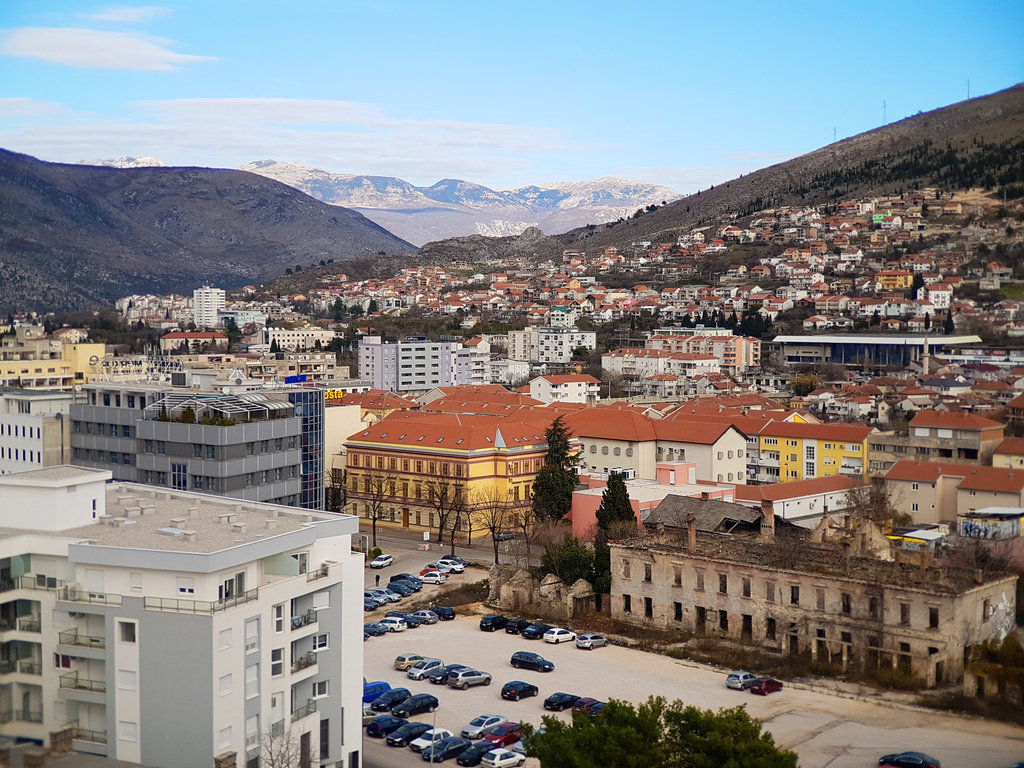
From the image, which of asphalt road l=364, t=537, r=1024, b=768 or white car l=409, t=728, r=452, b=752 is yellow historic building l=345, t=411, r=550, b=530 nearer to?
asphalt road l=364, t=537, r=1024, b=768

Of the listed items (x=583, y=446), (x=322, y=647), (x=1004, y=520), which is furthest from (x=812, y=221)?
(x=322, y=647)

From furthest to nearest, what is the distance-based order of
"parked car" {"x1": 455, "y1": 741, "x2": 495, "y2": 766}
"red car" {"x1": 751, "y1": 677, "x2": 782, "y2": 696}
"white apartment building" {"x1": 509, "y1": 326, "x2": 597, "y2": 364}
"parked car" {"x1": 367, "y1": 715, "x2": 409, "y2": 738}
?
"white apartment building" {"x1": 509, "y1": 326, "x2": 597, "y2": 364} → "red car" {"x1": 751, "y1": 677, "x2": 782, "y2": 696} → "parked car" {"x1": 367, "y1": 715, "x2": 409, "y2": 738} → "parked car" {"x1": 455, "y1": 741, "x2": 495, "y2": 766}

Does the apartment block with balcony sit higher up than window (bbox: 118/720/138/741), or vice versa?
the apartment block with balcony

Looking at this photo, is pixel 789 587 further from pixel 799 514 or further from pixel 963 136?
pixel 963 136

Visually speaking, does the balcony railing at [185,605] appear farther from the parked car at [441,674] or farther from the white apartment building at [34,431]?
the white apartment building at [34,431]

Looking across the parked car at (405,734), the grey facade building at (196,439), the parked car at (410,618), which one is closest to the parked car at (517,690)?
the parked car at (405,734)

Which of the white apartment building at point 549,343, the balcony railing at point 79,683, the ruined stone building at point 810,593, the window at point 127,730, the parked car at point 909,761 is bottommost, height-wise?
the parked car at point 909,761

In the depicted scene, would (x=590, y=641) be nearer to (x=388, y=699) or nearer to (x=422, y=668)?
(x=422, y=668)

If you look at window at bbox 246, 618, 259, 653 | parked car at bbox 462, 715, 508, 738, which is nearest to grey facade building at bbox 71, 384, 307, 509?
parked car at bbox 462, 715, 508, 738
